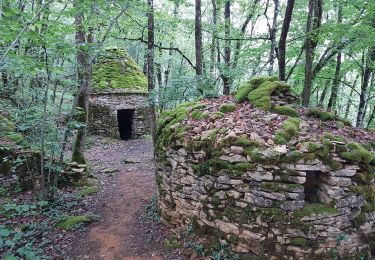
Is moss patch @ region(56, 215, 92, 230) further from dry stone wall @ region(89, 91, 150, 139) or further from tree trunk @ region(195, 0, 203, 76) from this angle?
dry stone wall @ region(89, 91, 150, 139)

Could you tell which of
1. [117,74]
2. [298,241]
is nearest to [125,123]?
[117,74]

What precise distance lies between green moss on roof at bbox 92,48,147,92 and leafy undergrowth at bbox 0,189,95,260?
8693 mm

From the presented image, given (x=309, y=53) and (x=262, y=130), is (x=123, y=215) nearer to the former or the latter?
(x=262, y=130)

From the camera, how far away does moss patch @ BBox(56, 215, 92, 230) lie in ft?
21.3

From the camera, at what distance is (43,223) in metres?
6.55

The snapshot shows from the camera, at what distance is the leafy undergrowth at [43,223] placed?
18.0 ft

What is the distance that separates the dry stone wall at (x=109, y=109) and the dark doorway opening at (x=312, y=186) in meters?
11.1

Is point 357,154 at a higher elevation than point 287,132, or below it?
below

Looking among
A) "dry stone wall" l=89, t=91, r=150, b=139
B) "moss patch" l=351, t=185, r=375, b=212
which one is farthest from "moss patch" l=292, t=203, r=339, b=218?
"dry stone wall" l=89, t=91, r=150, b=139

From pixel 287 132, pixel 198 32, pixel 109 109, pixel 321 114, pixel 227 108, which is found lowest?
pixel 109 109

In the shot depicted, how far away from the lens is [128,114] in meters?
16.9

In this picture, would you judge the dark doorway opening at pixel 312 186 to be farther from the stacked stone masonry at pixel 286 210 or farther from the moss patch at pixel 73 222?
the moss patch at pixel 73 222

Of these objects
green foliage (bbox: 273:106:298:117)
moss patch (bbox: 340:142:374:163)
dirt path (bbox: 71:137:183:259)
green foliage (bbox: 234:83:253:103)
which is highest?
green foliage (bbox: 234:83:253:103)

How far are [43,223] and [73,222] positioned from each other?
65cm
